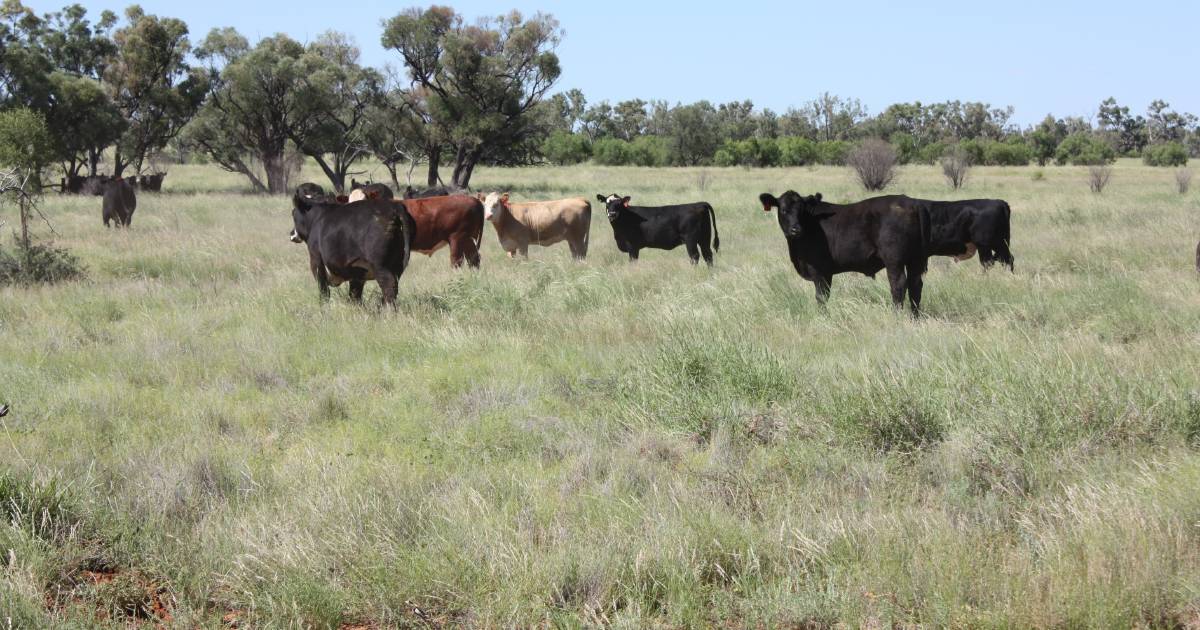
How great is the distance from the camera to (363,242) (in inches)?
410

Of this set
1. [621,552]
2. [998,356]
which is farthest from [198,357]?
[998,356]

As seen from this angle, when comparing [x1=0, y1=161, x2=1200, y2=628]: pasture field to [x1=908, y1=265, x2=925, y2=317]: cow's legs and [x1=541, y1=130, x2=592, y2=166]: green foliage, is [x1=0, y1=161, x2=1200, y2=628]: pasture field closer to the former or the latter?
[x1=908, y1=265, x2=925, y2=317]: cow's legs

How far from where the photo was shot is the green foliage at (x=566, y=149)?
71.9m

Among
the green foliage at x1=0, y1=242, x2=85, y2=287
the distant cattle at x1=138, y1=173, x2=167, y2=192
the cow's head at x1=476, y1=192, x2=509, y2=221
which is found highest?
the distant cattle at x1=138, y1=173, x2=167, y2=192

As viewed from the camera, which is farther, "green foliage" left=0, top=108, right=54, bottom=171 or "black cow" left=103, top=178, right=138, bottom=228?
"black cow" left=103, top=178, right=138, bottom=228

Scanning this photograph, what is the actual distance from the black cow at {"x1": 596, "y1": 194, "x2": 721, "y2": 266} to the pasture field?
492 cm

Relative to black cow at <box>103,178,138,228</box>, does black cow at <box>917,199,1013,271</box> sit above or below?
below

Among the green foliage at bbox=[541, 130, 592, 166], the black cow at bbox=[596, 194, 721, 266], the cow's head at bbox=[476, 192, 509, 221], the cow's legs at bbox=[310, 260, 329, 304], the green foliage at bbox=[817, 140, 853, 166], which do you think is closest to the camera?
the cow's legs at bbox=[310, 260, 329, 304]

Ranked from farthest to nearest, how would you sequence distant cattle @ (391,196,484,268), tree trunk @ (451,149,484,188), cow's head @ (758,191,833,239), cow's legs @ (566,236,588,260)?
tree trunk @ (451,149,484,188) → cow's legs @ (566,236,588,260) → distant cattle @ (391,196,484,268) → cow's head @ (758,191,833,239)

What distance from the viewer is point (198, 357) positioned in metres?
8.20

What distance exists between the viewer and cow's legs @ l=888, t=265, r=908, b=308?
385 inches

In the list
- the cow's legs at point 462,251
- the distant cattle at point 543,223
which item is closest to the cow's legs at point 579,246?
the distant cattle at point 543,223

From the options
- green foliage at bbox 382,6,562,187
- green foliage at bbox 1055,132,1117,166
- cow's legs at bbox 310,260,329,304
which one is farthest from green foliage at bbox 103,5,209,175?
green foliage at bbox 1055,132,1117,166

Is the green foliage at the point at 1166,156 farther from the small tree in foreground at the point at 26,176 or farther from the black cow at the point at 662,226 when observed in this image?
the small tree in foreground at the point at 26,176
